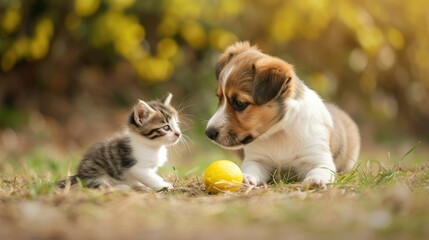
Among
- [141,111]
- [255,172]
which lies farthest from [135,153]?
[255,172]

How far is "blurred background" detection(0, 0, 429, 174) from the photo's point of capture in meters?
10.9

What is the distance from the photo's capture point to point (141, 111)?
5.47m

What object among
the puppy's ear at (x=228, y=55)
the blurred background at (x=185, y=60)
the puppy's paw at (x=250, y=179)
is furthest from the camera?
the blurred background at (x=185, y=60)

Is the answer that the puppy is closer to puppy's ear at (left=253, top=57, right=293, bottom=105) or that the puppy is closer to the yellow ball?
puppy's ear at (left=253, top=57, right=293, bottom=105)

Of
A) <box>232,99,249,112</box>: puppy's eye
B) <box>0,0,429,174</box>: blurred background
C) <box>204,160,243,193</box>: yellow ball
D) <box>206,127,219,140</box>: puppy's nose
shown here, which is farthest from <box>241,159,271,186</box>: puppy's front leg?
<box>0,0,429,174</box>: blurred background

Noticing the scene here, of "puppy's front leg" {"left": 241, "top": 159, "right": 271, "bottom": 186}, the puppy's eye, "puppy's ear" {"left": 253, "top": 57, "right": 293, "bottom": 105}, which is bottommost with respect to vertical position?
"puppy's front leg" {"left": 241, "top": 159, "right": 271, "bottom": 186}

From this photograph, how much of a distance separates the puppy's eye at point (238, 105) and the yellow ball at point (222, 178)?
1.72 ft

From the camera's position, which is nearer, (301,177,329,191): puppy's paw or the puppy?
(301,177,329,191): puppy's paw

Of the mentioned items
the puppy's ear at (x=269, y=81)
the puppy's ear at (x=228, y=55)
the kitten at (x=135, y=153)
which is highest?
the puppy's ear at (x=228, y=55)

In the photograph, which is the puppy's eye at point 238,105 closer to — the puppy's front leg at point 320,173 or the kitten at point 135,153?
the kitten at point 135,153

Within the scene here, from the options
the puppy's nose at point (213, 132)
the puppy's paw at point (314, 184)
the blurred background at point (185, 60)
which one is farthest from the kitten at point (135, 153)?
the blurred background at point (185, 60)

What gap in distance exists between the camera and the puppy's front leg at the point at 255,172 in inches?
208

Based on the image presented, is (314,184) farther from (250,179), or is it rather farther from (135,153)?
(135,153)

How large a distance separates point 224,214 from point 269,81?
A: 1836 mm
